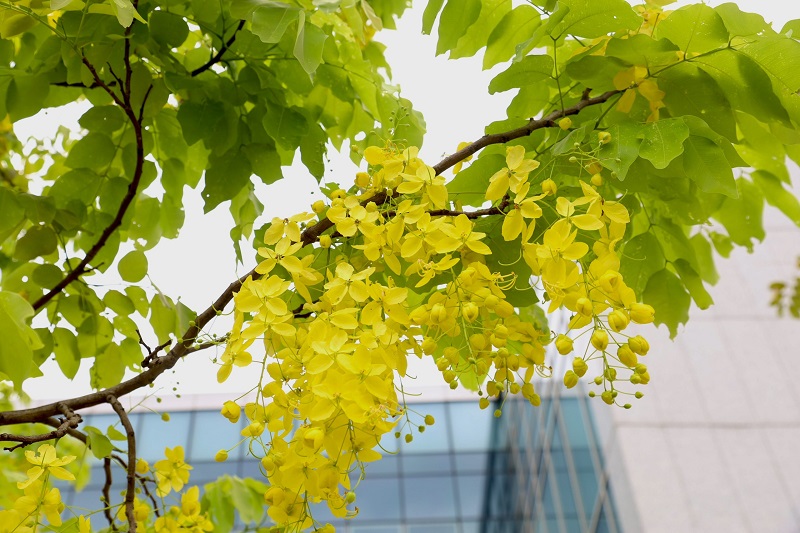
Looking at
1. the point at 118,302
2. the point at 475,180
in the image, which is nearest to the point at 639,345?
the point at 475,180

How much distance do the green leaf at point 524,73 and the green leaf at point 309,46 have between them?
0.22 metres

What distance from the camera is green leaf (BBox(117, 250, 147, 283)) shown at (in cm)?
121

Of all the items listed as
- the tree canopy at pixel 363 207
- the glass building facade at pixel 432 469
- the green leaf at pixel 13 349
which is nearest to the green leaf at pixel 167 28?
the tree canopy at pixel 363 207

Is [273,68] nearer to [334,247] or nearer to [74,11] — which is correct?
[74,11]

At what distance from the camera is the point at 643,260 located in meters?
1.07

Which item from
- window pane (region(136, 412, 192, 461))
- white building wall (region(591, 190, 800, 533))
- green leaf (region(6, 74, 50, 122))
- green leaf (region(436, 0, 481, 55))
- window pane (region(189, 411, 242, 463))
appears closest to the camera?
green leaf (region(436, 0, 481, 55))

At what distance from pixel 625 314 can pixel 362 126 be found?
755 millimetres

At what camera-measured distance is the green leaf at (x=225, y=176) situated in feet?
3.79

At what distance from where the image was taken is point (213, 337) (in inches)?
29.5

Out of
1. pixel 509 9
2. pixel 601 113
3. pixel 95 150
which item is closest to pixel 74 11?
pixel 95 150

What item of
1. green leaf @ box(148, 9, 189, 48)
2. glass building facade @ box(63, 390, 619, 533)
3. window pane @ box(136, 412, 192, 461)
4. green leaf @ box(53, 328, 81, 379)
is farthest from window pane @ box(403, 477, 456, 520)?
green leaf @ box(148, 9, 189, 48)

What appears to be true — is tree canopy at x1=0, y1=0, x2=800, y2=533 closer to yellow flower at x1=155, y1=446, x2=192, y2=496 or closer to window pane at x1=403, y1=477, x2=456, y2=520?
yellow flower at x1=155, y1=446, x2=192, y2=496

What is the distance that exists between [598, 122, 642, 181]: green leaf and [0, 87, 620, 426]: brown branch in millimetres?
95

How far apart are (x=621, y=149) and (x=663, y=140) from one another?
5 cm
